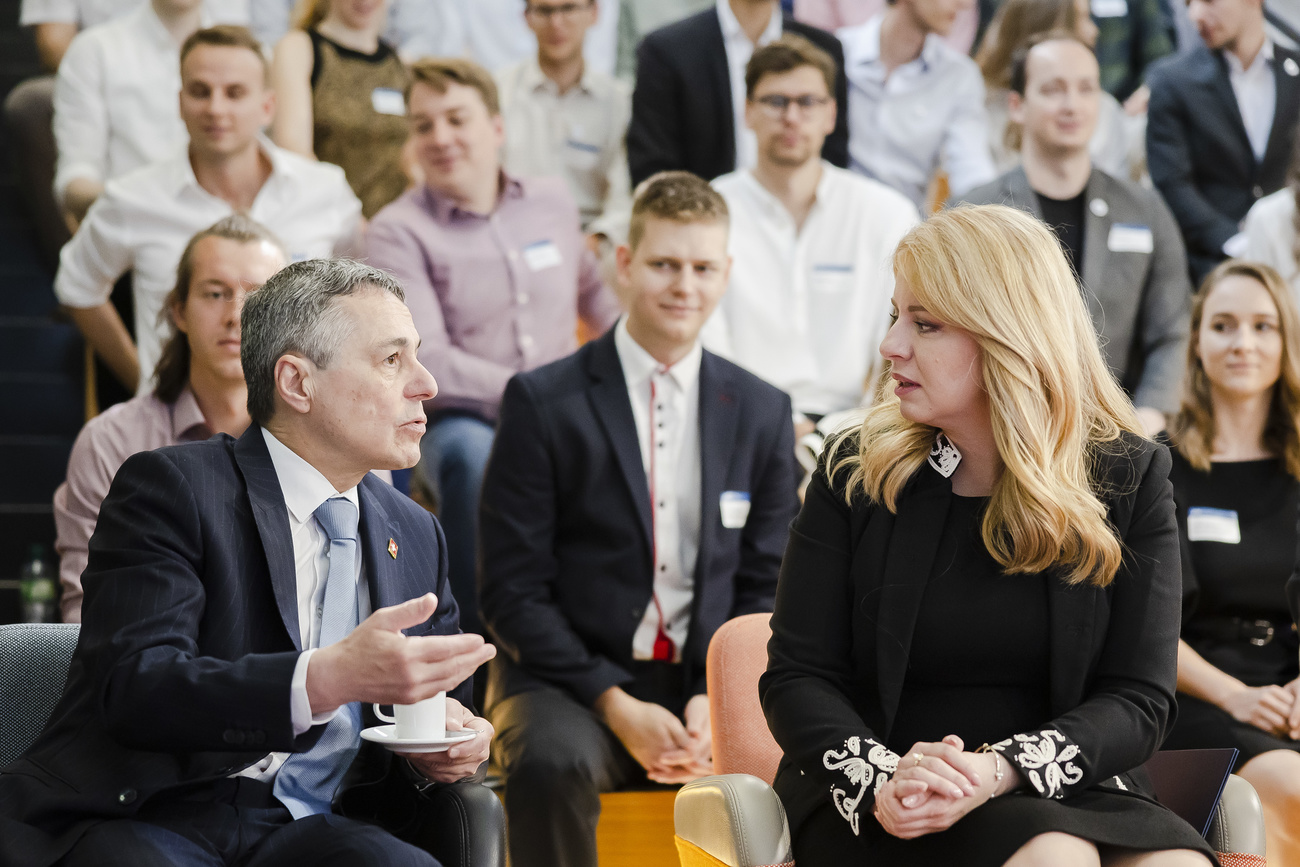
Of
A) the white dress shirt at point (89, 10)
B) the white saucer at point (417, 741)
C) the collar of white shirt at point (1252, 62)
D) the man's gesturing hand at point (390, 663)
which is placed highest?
the white dress shirt at point (89, 10)

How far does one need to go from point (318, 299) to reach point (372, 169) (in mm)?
3125

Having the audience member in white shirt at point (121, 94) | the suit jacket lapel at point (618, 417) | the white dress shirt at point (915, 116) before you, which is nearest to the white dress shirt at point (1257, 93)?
the white dress shirt at point (915, 116)

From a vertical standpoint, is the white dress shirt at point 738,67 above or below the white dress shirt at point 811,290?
above

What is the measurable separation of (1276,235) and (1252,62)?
1144 millimetres

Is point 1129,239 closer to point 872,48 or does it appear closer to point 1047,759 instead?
point 872,48

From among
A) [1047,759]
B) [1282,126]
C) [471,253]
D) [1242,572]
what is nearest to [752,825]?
[1047,759]

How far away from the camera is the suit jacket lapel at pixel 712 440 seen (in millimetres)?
3023

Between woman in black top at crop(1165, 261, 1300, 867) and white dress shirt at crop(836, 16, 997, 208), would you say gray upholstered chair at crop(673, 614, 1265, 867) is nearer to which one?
woman in black top at crop(1165, 261, 1300, 867)

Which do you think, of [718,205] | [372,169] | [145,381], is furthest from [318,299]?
[372,169]

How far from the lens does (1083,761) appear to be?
5.87 ft

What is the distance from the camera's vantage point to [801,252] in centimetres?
436

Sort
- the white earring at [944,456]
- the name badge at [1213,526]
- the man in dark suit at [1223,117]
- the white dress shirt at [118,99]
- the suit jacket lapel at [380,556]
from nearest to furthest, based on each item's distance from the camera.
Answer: the suit jacket lapel at [380,556], the white earring at [944,456], the name badge at [1213,526], the white dress shirt at [118,99], the man in dark suit at [1223,117]

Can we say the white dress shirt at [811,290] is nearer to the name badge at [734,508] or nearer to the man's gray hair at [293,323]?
the name badge at [734,508]

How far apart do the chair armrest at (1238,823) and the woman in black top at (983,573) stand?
199mm
